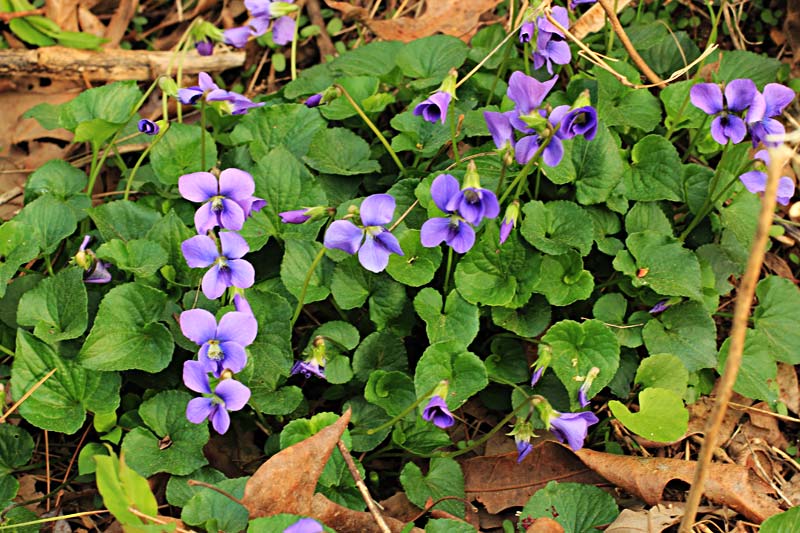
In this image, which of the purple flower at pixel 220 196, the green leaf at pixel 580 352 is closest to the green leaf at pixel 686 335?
the green leaf at pixel 580 352

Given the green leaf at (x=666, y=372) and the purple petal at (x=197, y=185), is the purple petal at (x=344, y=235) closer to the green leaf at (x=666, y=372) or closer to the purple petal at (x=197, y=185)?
the purple petal at (x=197, y=185)

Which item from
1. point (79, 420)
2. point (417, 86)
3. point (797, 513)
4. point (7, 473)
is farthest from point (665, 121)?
point (7, 473)

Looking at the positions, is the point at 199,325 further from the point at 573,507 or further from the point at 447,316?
the point at 573,507

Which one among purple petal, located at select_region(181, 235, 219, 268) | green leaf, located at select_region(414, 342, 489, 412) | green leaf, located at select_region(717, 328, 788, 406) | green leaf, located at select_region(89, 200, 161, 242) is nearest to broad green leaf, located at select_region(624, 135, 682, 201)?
green leaf, located at select_region(717, 328, 788, 406)

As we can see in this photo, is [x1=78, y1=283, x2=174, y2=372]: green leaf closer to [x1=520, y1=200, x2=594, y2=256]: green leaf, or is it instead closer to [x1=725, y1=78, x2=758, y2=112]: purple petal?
[x1=520, y1=200, x2=594, y2=256]: green leaf

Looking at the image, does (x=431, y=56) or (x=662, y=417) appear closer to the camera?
(x=662, y=417)

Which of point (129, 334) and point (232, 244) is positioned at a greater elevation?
point (232, 244)

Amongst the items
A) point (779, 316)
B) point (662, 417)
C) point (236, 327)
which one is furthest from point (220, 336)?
point (779, 316)

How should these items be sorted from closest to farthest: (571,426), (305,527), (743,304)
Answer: (743,304), (305,527), (571,426)
